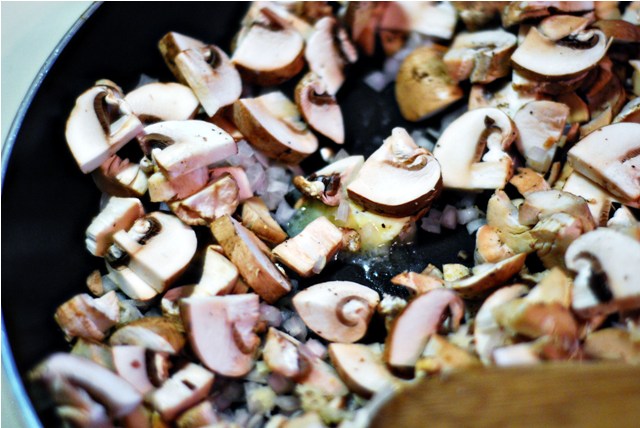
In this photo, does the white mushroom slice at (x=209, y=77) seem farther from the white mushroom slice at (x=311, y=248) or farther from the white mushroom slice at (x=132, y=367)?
the white mushroom slice at (x=132, y=367)

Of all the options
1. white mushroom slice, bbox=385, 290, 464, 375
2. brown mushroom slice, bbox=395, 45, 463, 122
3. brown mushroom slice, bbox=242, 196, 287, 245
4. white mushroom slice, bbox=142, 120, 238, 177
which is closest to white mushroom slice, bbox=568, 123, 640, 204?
brown mushroom slice, bbox=395, 45, 463, 122

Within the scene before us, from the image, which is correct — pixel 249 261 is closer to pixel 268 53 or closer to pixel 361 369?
pixel 361 369

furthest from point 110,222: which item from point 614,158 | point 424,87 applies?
point 614,158

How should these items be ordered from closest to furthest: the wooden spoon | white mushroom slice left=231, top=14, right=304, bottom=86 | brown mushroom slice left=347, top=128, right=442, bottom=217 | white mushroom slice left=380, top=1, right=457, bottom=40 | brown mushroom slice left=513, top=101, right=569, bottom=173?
the wooden spoon → brown mushroom slice left=347, top=128, right=442, bottom=217 → brown mushroom slice left=513, top=101, right=569, bottom=173 → white mushroom slice left=231, top=14, right=304, bottom=86 → white mushroom slice left=380, top=1, right=457, bottom=40

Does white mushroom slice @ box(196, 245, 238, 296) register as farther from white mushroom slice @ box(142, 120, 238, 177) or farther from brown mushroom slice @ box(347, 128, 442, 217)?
brown mushroom slice @ box(347, 128, 442, 217)

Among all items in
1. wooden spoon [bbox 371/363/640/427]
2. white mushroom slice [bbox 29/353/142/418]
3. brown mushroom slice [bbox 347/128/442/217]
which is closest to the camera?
wooden spoon [bbox 371/363/640/427]

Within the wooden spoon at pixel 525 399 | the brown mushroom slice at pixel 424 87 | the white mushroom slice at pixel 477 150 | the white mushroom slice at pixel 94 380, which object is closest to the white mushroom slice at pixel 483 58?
the brown mushroom slice at pixel 424 87

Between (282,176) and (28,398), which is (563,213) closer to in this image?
(282,176)

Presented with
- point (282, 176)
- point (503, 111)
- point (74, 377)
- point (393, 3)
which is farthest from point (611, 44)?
point (74, 377)
